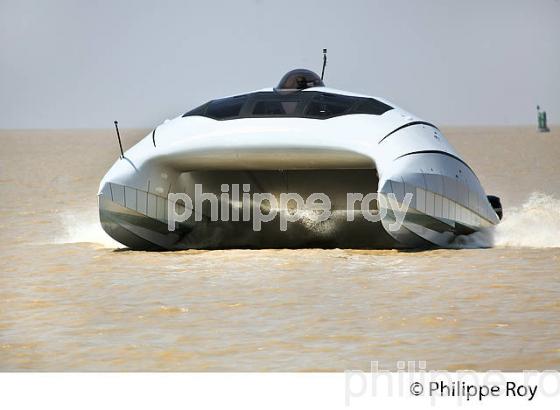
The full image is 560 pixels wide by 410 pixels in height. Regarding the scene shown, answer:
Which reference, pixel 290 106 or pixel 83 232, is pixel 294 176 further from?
pixel 83 232

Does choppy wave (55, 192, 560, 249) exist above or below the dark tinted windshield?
below

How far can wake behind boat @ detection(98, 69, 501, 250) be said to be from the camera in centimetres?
1063

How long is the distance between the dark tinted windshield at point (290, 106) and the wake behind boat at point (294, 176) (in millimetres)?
16

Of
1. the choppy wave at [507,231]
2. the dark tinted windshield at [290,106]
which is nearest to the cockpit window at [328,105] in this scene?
the dark tinted windshield at [290,106]

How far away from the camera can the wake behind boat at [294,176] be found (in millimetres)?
10633

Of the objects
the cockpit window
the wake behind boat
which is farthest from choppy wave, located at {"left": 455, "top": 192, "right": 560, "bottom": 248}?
the cockpit window

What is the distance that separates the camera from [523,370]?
5.78 meters

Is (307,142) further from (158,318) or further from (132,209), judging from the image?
(158,318)

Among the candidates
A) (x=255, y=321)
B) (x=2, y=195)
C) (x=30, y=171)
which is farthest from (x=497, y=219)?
(x=30, y=171)

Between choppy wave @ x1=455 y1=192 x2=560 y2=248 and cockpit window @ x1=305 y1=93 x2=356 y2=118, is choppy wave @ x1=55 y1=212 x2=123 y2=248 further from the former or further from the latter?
choppy wave @ x1=455 y1=192 x2=560 y2=248

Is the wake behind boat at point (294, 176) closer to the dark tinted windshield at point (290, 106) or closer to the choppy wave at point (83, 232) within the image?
the dark tinted windshield at point (290, 106)

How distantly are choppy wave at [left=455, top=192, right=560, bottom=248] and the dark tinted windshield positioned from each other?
5.06ft

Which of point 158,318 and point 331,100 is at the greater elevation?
point 331,100

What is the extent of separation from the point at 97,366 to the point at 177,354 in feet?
1.55
